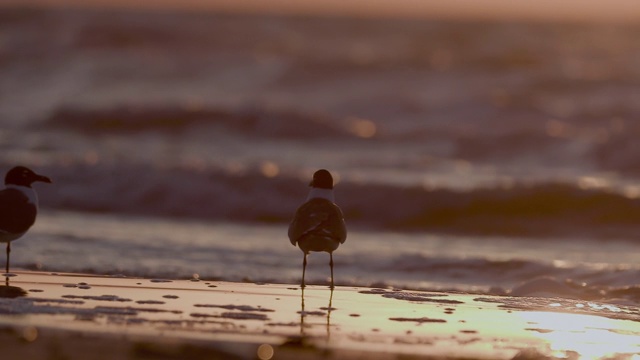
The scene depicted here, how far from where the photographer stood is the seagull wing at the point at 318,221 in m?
10.2

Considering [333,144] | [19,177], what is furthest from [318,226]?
[333,144]

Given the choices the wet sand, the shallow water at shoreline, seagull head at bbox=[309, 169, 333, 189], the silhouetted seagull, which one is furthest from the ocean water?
the wet sand

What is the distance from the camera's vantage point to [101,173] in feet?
58.4

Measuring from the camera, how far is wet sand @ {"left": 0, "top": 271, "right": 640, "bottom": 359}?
7359mm

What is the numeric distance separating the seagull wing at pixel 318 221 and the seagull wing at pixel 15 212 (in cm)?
231

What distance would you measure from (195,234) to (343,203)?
3.13 meters

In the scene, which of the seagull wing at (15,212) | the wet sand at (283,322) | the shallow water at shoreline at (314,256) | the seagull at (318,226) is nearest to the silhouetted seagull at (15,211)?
the seagull wing at (15,212)

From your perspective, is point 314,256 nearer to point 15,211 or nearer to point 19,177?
point 19,177

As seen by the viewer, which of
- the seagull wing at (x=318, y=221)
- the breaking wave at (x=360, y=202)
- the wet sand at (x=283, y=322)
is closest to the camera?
the wet sand at (x=283, y=322)

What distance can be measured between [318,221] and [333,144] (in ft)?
45.8

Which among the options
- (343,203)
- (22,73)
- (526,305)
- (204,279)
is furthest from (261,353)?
(22,73)

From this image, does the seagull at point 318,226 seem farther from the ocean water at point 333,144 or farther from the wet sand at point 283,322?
the ocean water at point 333,144

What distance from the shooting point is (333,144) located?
24125 millimetres

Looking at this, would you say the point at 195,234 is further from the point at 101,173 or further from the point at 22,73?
the point at 22,73
